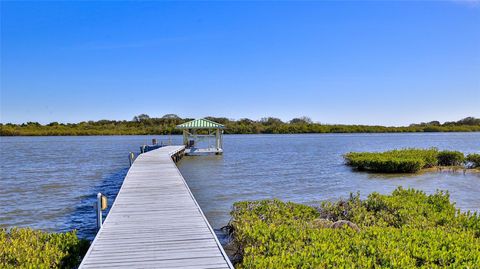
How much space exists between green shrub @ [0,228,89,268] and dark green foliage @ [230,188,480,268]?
298cm

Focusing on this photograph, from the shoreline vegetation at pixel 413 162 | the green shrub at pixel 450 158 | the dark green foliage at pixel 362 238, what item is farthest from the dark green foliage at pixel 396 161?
the dark green foliage at pixel 362 238

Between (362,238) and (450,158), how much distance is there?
22313 mm

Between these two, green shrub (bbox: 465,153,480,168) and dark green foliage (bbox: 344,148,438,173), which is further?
green shrub (bbox: 465,153,480,168)

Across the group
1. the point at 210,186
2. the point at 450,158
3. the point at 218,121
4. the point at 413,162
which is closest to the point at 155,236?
the point at 210,186

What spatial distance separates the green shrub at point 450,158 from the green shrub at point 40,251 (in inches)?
980

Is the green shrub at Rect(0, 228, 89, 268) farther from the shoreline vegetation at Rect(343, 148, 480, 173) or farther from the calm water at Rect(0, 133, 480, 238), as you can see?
the shoreline vegetation at Rect(343, 148, 480, 173)

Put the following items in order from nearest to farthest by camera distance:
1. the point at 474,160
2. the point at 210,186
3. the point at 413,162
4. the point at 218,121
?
the point at 210,186, the point at 413,162, the point at 474,160, the point at 218,121

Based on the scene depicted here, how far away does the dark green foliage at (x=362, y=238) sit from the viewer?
249 inches

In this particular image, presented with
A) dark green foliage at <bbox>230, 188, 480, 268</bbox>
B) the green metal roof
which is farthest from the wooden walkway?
the green metal roof

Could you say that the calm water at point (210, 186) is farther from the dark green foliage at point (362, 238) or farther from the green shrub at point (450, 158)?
the green shrub at point (450, 158)

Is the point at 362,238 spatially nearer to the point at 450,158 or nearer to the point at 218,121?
the point at 450,158

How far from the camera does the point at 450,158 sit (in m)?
26.9

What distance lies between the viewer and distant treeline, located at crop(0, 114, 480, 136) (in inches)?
4114

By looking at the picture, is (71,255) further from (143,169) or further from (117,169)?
(117,169)
